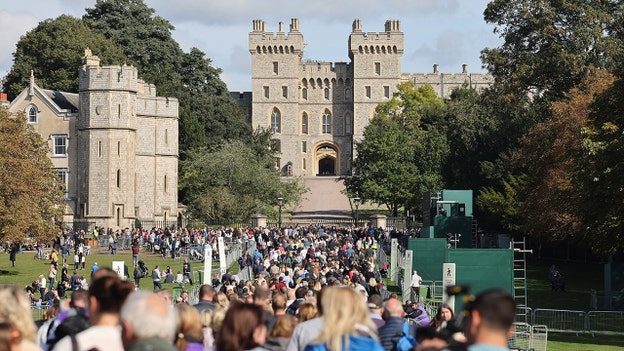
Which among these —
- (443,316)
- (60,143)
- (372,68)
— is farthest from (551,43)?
(372,68)

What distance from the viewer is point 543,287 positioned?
39375 mm

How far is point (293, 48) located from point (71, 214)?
175 feet

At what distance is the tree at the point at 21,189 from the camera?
138ft

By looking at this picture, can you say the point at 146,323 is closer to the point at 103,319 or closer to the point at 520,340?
the point at 103,319

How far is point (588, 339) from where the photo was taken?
82.7ft

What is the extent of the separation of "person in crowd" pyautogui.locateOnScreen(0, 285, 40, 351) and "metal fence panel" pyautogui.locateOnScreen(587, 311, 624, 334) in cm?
2072

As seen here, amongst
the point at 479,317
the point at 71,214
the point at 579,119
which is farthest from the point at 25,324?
the point at 71,214

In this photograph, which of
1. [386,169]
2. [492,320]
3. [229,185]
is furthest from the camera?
[386,169]

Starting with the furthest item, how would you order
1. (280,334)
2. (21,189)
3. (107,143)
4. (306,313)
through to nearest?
(107,143) → (21,189) → (306,313) → (280,334)

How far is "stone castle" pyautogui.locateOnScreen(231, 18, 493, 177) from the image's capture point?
114125 millimetres

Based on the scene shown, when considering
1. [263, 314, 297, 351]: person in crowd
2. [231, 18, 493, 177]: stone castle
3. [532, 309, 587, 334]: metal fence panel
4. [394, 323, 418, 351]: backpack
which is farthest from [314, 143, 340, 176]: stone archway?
[263, 314, 297, 351]: person in crowd

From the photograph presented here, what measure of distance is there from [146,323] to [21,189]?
37641mm

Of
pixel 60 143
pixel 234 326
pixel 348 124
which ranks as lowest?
pixel 234 326

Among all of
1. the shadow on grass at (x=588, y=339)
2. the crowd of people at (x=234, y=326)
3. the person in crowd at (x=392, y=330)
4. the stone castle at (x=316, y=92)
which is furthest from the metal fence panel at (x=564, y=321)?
the stone castle at (x=316, y=92)
